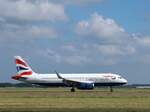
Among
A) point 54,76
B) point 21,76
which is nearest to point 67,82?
point 54,76

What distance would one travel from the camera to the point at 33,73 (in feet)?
411

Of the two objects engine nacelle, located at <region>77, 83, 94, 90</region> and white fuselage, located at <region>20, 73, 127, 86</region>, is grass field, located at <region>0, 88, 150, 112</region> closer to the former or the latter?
engine nacelle, located at <region>77, 83, 94, 90</region>

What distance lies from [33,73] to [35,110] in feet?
269

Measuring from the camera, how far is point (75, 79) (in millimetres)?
120500

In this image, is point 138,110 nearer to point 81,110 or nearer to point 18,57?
point 81,110

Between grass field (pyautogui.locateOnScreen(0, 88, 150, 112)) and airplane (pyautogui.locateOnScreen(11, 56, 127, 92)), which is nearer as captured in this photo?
grass field (pyautogui.locateOnScreen(0, 88, 150, 112))

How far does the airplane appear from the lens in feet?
385

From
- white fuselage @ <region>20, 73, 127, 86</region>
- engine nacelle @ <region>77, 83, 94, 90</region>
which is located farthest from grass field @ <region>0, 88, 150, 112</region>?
white fuselage @ <region>20, 73, 127, 86</region>

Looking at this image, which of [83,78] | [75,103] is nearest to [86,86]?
[83,78]

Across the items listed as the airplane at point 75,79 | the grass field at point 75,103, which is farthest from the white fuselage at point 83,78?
the grass field at point 75,103

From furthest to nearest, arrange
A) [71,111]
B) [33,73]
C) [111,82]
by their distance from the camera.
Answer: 1. [33,73]
2. [111,82]
3. [71,111]

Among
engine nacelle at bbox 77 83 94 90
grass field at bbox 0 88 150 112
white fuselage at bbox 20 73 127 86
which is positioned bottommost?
grass field at bbox 0 88 150 112

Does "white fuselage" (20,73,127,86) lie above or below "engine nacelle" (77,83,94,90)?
above

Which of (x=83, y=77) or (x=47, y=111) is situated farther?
(x=83, y=77)
